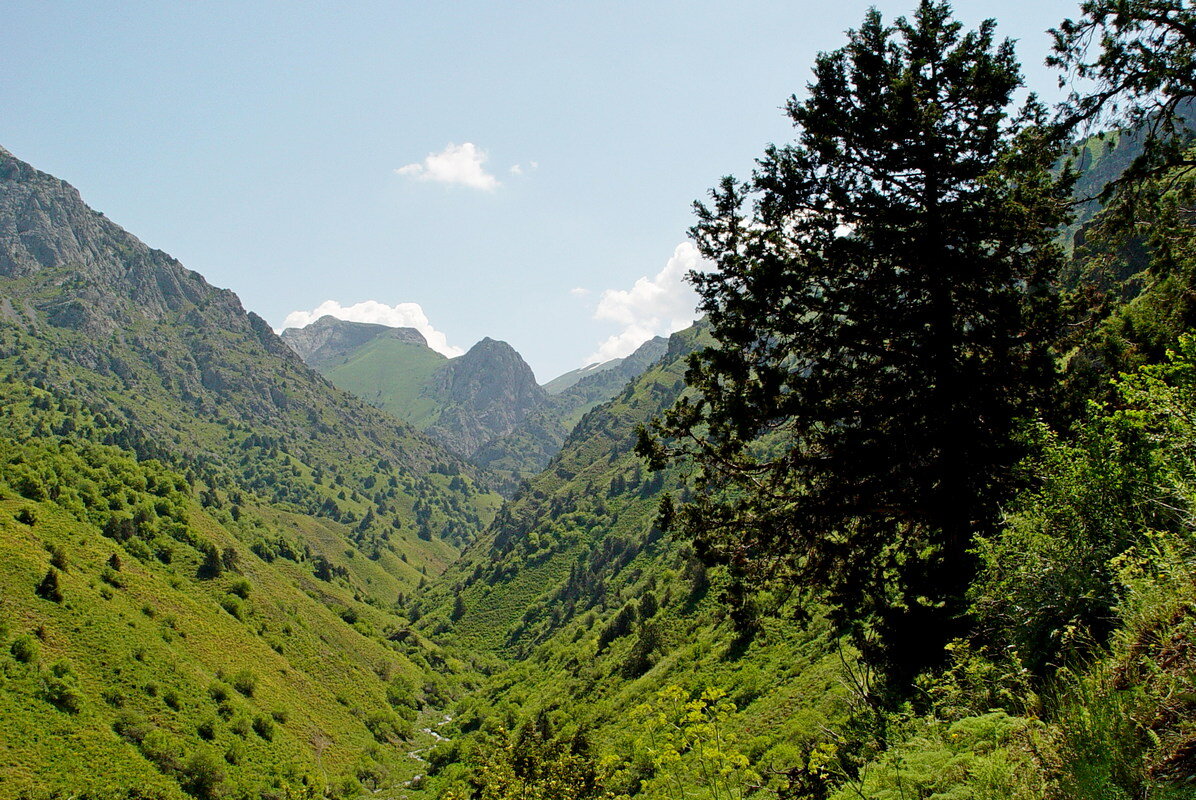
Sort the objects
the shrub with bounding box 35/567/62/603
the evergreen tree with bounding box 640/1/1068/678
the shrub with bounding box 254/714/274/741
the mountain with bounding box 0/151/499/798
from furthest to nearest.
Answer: the shrub with bounding box 254/714/274/741 → the shrub with bounding box 35/567/62/603 → the mountain with bounding box 0/151/499/798 → the evergreen tree with bounding box 640/1/1068/678

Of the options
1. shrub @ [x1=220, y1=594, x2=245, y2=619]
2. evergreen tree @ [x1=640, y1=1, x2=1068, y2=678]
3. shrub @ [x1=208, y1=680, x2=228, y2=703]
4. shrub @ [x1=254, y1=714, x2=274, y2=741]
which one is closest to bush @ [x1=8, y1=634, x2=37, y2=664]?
shrub @ [x1=208, y1=680, x2=228, y2=703]

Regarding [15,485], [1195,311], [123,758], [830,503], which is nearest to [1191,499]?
[830,503]

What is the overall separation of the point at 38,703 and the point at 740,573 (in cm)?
8832

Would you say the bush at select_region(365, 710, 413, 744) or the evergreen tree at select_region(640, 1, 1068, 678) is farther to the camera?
the bush at select_region(365, 710, 413, 744)

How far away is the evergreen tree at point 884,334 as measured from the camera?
45.8ft

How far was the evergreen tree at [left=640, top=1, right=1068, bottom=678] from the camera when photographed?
13961mm

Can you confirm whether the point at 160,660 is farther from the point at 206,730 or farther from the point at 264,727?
the point at 264,727

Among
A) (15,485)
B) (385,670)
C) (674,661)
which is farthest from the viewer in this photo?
(385,670)

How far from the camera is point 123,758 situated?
6775 cm

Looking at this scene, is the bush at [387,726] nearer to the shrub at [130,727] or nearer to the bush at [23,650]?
the shrub at [130,727]

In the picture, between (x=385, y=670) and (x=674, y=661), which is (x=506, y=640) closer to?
(x=385, y=670)

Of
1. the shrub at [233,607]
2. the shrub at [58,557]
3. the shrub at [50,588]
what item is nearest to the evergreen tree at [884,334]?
the shrub at [50,588]

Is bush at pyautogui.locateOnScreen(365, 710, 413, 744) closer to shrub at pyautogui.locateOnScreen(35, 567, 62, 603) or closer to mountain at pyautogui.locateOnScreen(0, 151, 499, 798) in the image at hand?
mountain at pyautogui.locateOnScreen(0, 151, 499, 798)

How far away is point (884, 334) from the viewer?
48.5ft
